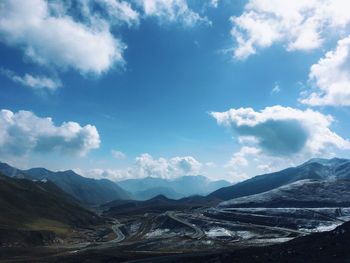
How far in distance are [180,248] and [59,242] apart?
71781 mm

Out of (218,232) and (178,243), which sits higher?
(218,232)

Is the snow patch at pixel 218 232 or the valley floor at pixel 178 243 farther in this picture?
the snow patch at pixel 218 232

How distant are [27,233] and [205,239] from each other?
245 feet

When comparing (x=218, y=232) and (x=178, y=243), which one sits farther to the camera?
(x=218, y=232)

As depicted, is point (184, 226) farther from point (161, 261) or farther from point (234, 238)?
point (161, 261)

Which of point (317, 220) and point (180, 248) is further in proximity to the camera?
point (317, 220)

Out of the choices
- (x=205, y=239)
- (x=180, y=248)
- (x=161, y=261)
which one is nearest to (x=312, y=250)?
(x=161, y=261)

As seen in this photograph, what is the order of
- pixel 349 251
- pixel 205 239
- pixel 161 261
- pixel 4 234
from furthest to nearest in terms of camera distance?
pixel 4 234
pixel 205 239
pixel 161 261
pixel 349 251

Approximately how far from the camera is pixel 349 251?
198 ft

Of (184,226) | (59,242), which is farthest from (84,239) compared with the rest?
(184,226)

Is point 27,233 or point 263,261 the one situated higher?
point 27,233

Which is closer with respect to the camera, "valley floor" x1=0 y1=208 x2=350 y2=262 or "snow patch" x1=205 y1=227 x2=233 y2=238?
"valley floor" x1=0 y1=208 x2=350 y2=262

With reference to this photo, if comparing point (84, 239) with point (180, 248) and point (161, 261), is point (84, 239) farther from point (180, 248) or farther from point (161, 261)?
point (161, 261)

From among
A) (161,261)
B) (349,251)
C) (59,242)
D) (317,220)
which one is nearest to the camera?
(349,251)
